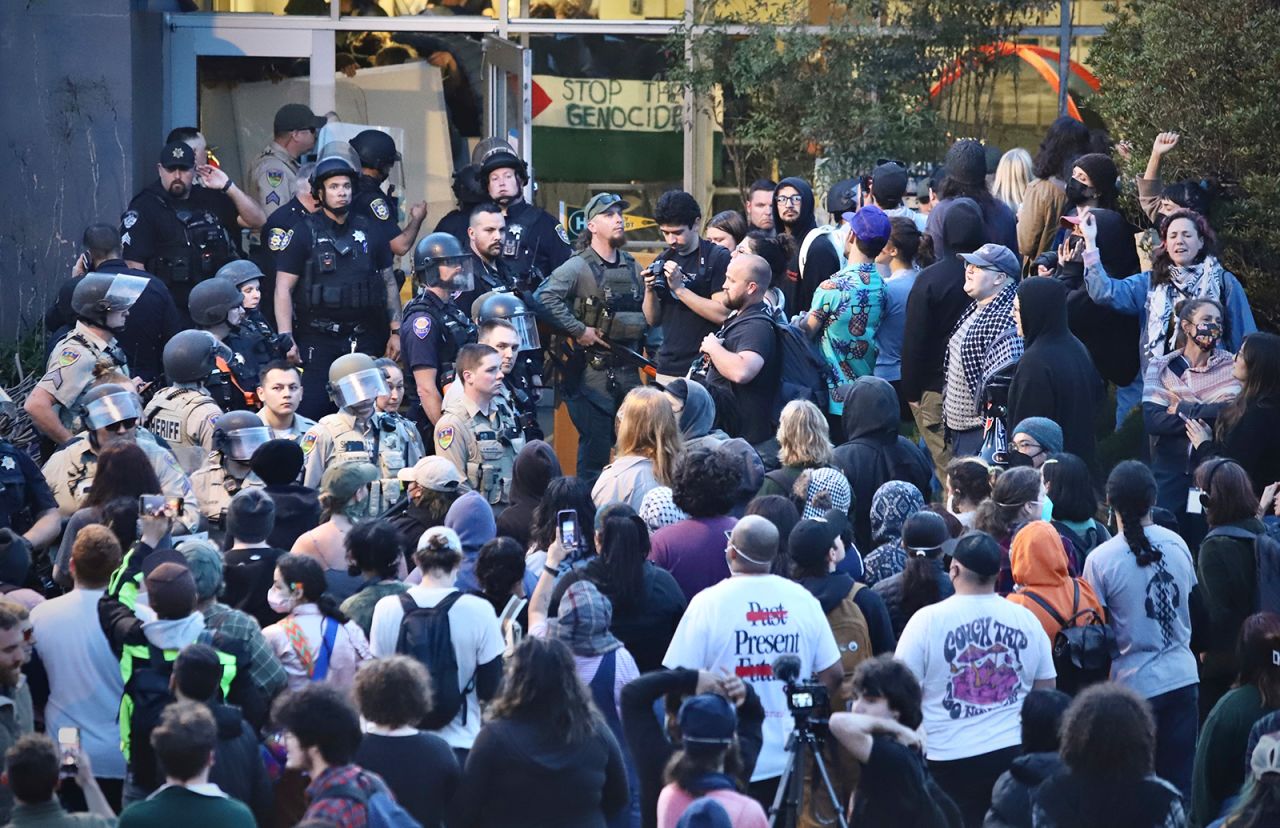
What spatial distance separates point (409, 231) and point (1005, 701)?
21.1 feet

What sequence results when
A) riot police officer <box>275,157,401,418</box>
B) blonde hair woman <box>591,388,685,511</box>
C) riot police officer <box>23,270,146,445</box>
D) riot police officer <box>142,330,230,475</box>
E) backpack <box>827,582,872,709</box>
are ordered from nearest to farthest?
backpack <box>827,582,872,709</box>, blonde hair woman <box>591,388,685,511</box>, riot police officer <box>142,330,230,475</box>, riot police officer <box>23,270,146,445</box>, riot police officer <box>275,157,401,418</box>

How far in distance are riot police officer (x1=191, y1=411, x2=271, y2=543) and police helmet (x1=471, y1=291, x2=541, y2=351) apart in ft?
5.51

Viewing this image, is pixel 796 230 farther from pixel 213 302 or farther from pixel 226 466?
pixel 226 466

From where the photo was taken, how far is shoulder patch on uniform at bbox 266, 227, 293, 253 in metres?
10.2

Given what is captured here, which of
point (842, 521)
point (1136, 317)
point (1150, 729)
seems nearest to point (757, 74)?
point (1136, 317)

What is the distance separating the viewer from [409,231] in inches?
443

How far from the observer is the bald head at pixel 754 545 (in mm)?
5672

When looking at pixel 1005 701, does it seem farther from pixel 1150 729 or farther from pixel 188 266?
pixel 188 266

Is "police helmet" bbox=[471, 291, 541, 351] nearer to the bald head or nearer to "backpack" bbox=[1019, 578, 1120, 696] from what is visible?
the bald head

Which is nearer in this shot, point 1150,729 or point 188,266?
point 1150,729

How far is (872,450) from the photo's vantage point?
298 inches

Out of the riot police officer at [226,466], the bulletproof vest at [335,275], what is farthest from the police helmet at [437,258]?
the riot police officer at [226,466]

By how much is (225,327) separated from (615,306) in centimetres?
209

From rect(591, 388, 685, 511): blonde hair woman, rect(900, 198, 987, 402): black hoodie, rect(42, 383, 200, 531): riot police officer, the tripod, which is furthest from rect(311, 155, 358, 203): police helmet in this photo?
the tripod
